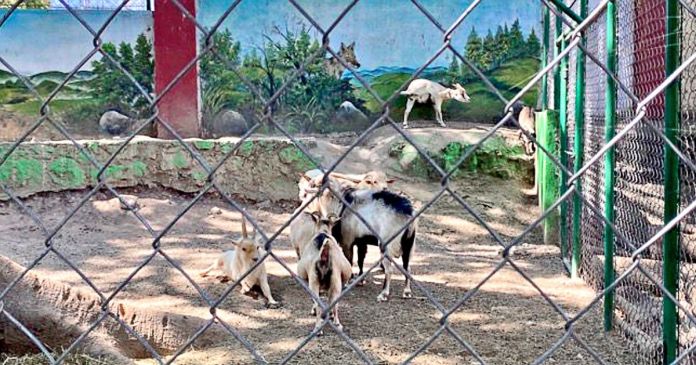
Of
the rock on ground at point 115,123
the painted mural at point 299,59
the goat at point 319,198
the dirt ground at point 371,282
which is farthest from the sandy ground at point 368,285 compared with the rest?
the rock on ground at point 115,123

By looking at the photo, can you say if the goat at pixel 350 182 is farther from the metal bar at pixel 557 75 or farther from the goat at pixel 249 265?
the metal bar at pixel 557 75

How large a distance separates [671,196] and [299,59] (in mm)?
10099

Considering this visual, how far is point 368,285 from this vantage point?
19.7 ft

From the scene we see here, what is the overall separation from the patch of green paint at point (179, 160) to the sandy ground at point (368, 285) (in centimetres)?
38

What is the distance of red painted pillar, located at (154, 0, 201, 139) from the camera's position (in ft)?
38.2

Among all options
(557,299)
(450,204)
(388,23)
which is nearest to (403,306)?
(557,299)

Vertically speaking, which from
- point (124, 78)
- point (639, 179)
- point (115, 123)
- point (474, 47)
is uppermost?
point (474, 47)

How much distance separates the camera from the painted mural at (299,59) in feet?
40.4

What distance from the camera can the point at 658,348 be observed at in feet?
11.2

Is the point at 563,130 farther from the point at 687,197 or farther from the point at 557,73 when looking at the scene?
the point at 687,197

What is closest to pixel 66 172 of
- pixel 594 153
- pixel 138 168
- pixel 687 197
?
pixel 138 168

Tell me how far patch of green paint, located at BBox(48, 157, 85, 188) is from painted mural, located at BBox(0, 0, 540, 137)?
137 inches

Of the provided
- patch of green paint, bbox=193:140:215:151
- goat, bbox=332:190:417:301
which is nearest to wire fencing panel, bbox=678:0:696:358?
goat, bbox=332:190:417:301

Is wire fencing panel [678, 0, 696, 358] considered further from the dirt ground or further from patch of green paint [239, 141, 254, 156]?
patch of green paint [239, 141, 254, 156]
